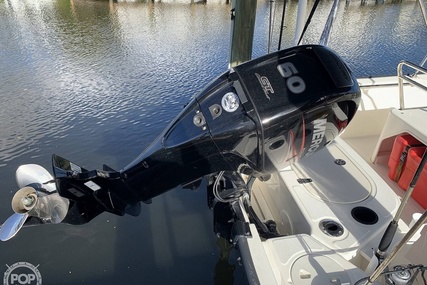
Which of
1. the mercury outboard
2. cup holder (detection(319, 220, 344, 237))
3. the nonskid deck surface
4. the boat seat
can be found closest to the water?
the nonskid deck surface

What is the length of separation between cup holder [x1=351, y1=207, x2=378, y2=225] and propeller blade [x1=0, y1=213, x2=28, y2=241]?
1.80 m

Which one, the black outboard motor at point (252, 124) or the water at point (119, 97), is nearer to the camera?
the black outboard motor at point (252, 124)

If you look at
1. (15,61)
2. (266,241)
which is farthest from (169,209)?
(15,61)

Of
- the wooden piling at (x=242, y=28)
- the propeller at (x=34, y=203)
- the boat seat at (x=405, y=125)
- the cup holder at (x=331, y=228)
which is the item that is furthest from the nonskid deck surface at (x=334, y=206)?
the wooden piling at (x=242, y=28)

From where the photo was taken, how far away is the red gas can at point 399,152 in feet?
7.70

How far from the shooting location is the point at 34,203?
5.26 feet

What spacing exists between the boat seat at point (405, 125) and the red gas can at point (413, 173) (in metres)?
0.15

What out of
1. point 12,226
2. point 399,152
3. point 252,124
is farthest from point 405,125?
point 12,226

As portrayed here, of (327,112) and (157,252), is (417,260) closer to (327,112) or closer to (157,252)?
(327,112)

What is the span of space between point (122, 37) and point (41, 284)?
822cm

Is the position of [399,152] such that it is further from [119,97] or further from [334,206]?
[119,97]

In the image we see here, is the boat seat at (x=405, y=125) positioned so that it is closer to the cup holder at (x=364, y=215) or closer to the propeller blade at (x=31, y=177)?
the cup holder at (x=364, y=215)

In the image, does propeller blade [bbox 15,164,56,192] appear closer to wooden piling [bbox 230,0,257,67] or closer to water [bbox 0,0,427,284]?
water [bbox 0,0,427,284]

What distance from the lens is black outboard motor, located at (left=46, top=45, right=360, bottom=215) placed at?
157cm
